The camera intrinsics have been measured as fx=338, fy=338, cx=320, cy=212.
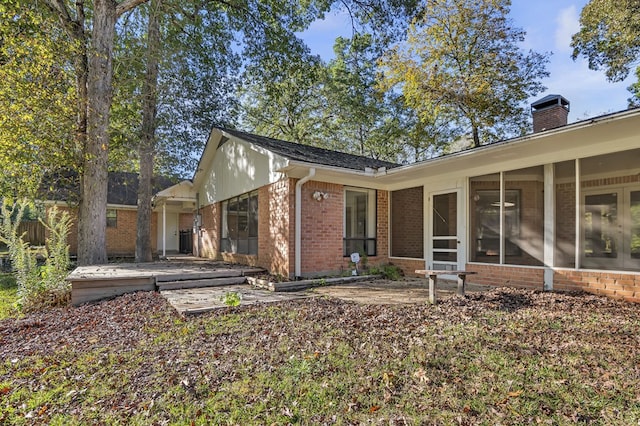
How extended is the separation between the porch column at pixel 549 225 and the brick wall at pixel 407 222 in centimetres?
294

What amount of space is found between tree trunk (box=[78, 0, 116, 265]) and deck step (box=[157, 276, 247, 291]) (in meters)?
3.66

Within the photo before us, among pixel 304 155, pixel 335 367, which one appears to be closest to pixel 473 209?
pixel 304 155

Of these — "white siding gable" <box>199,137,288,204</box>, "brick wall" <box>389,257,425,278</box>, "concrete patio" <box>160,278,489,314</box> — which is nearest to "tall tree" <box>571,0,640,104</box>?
"brick wall" <box>389,257,425,278</box>

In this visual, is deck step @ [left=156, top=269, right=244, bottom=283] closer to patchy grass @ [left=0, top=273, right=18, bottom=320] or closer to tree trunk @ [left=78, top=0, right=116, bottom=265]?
patchy grass @ [left=0, top=273, right=18, bottom=320]

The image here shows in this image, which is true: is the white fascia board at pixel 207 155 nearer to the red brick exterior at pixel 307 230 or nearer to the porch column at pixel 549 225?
the red brick exterior at pixel 307 230

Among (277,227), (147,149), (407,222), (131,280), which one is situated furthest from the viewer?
(147,149)

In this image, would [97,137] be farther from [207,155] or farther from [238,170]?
[207,155]

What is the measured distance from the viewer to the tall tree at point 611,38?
11797mm

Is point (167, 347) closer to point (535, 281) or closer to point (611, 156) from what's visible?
point (535, 281)

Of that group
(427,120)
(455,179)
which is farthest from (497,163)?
(427,120)

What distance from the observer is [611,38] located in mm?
13180

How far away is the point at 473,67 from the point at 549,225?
40.7 ft

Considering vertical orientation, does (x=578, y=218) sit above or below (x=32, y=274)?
above

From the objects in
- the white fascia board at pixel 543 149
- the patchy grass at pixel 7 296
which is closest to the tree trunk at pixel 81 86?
the patchy grass at pixel 7 296
